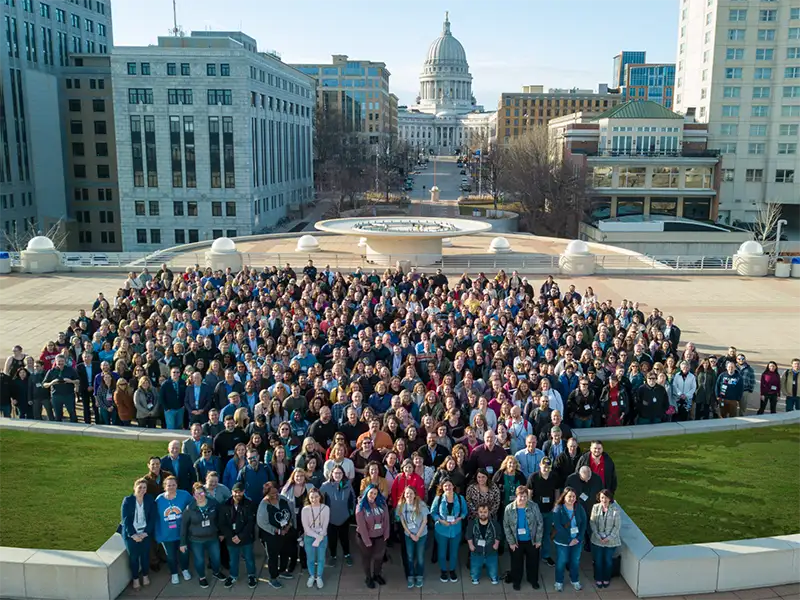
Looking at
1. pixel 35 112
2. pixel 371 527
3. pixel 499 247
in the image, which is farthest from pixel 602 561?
pixel 35 112

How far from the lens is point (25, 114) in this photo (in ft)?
231

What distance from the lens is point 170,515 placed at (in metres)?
8.44

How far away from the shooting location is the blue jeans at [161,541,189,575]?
28.2 feet

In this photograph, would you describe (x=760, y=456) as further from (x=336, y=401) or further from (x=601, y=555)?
(x=336, y=401)

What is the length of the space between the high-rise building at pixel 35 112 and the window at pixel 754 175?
70.3 meters

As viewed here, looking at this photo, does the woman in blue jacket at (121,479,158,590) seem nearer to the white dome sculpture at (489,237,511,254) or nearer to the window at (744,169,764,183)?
the white dome sculpture at (489,237,511,254)

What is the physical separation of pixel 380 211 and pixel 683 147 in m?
35.7

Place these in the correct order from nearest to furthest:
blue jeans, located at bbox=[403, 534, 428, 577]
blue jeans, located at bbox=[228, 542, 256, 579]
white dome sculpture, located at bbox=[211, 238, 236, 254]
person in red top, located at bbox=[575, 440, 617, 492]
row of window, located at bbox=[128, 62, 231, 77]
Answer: blue jeans, located at bbox=[228, 542, 256, 579] < blue jeans, located at bbox=[403, 534, 428, 577] < person in red top, located at bbox=[575, 440, 617, 492] < white dome sculpture, located at bbox=[211, 238, 236, 254] < row of window, located at bbox=[128, 62, 231, 77]

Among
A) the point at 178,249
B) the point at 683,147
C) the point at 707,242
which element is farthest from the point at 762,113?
the point at 178,249

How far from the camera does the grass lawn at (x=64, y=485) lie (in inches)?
368

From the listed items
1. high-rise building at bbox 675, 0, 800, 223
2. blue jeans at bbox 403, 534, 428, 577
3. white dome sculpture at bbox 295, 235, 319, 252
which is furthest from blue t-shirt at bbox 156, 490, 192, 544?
high-rise building at bbox 675, 0, 800, 223

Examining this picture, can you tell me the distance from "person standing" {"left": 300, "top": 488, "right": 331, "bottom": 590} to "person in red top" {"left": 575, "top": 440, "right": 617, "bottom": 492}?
10.1 feet

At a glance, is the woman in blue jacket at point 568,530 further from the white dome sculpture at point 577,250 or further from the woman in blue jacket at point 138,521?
the white dome sculpture at point 577,250

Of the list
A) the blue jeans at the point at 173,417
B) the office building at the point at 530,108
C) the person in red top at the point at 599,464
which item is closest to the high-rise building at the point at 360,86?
the office building at the point at 530,108
